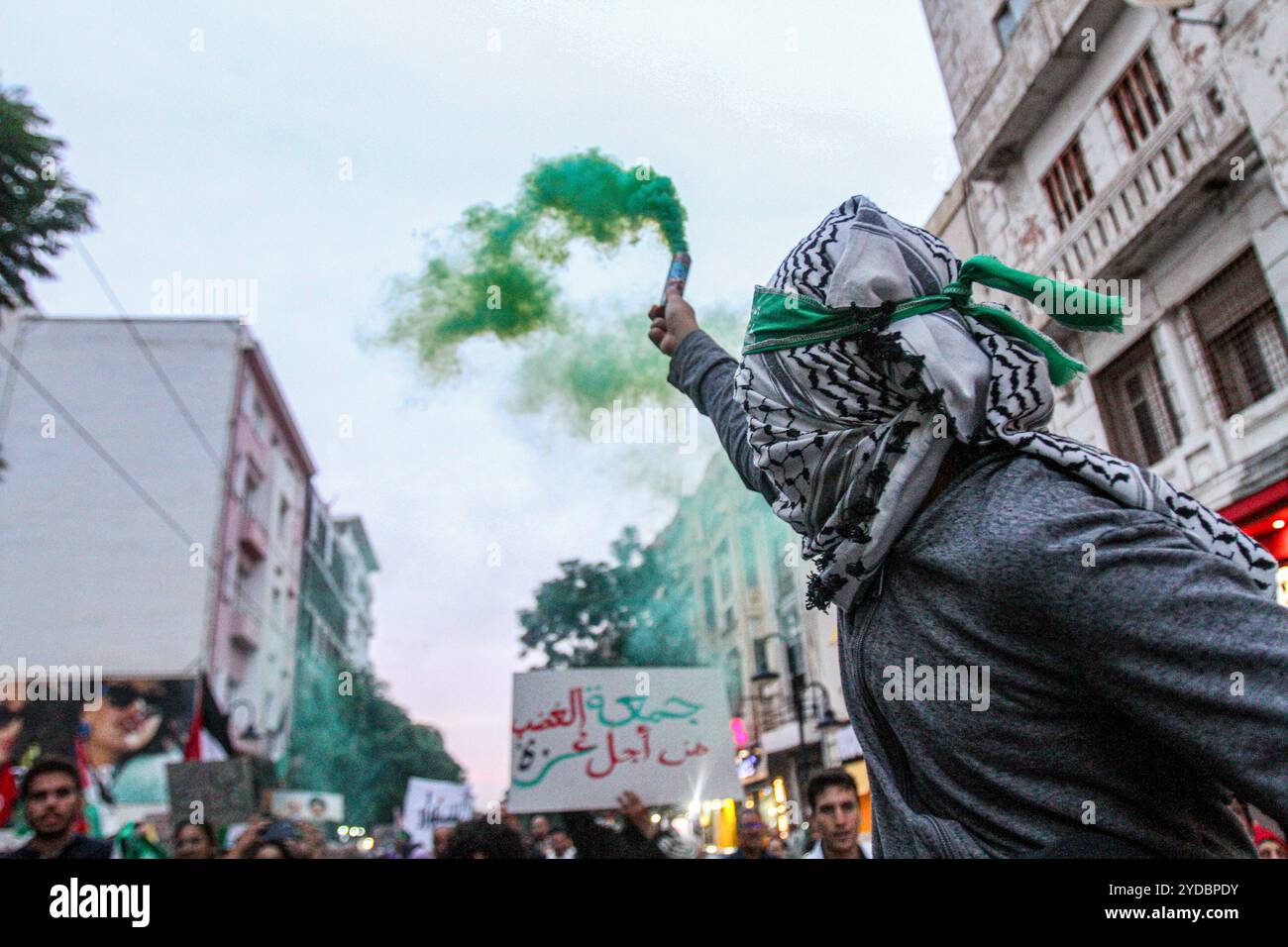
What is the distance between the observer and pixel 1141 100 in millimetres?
11438

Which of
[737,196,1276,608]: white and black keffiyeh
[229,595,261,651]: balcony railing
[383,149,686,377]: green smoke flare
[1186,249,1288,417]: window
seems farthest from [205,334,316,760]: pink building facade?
[737,196,1276,608]: white and black keffiyeh

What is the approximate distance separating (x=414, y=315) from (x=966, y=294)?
5434 millimetres

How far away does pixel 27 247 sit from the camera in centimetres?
789

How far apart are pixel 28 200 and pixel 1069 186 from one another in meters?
12.7

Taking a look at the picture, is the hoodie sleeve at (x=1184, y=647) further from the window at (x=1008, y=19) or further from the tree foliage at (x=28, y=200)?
the window at (x=1008, y=19)

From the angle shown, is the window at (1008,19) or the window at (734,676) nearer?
the window at (1008,19)

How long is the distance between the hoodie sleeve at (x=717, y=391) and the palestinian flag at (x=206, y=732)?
12.0 metres

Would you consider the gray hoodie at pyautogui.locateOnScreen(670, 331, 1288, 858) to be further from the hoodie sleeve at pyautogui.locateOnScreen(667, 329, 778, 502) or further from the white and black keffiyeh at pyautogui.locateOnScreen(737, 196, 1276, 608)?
the hoodie sleeve at pyautogui.locateOnScreen(667, 329, 778, 502)

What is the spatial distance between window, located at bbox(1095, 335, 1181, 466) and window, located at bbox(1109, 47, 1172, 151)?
8.68ft

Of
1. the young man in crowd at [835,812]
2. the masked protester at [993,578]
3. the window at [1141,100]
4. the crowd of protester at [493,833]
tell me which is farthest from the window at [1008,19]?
the masked protester at [993,578]

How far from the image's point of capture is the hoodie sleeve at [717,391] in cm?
141
